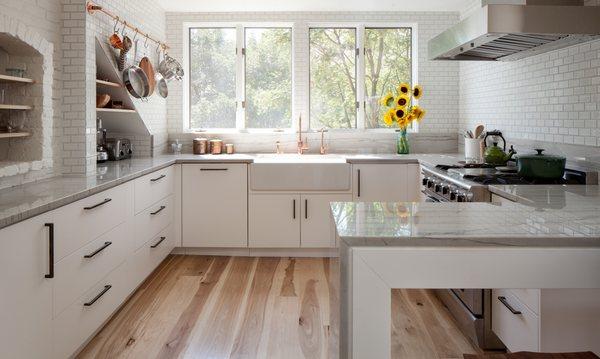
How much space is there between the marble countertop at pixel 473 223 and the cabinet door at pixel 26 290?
1355 mm

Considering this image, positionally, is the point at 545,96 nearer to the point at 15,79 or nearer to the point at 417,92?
the point at 417,92

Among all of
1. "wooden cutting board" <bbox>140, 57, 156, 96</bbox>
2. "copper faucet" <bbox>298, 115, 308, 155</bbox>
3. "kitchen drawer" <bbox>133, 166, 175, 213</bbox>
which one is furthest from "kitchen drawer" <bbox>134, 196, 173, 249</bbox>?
"copper faucet" <bbox>298, 115, 308, 155</bbox>

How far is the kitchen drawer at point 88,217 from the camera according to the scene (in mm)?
Answer: 2811

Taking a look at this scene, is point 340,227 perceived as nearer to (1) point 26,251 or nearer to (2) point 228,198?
(1) point 26,251

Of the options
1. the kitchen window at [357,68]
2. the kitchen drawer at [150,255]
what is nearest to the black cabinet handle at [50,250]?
the kitchen drawer at [150,255]

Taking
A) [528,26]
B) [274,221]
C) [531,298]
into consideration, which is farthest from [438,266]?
[274,221]

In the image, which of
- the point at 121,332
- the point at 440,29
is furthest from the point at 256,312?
the point at 440,29

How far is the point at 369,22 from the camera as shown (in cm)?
605

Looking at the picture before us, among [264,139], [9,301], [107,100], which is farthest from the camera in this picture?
[264,139]

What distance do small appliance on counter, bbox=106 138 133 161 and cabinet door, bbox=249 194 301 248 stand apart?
50.3 inches

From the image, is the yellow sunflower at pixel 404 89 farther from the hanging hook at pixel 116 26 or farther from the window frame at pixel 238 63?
the hanging hook at pixel 116 26

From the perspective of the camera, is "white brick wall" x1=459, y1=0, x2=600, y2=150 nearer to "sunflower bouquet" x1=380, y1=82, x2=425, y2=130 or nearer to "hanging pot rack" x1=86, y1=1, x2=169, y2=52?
"sunflower bouquet" x1=380, y1=82, x2=425, y2=130

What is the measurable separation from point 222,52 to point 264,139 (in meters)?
1.08

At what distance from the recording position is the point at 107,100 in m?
4.67
